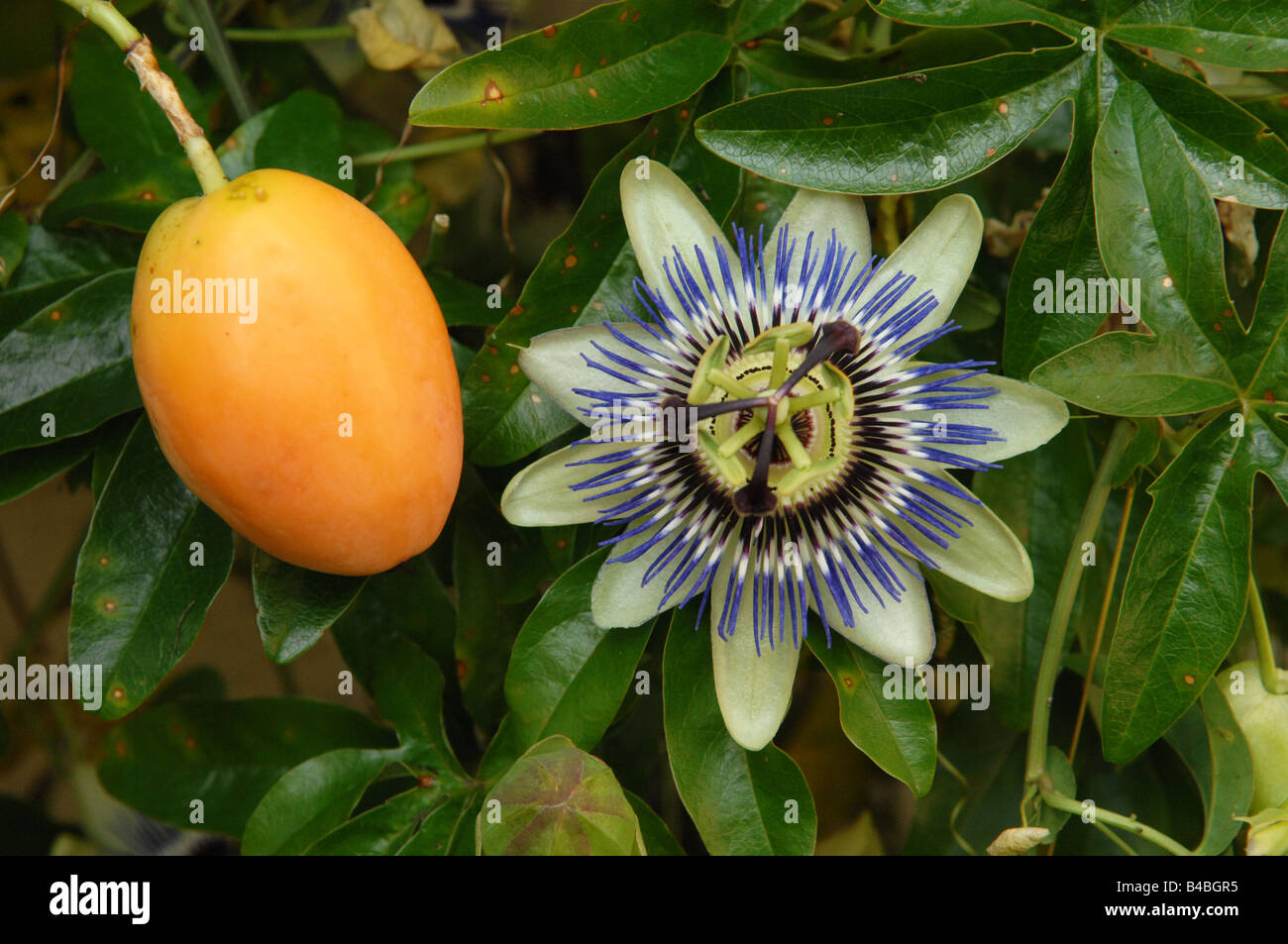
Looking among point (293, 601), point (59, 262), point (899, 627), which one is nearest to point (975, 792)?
point (899, 627)

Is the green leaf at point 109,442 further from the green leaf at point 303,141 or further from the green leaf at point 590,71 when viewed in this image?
the green leaf at point 590,71

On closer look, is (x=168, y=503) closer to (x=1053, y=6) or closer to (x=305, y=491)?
(x=305, y=491)

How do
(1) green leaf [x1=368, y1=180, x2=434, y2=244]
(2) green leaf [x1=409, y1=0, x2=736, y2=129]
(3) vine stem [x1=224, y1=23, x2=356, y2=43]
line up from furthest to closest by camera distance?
(3) vine stem [x1=224, y1=23, x2=356, y2=43] < (1) green leaf [x1=368, y1=180, x2=434, y2=244] < (2) green leaf [x1=409, y1=0, x2=736, y2=129]

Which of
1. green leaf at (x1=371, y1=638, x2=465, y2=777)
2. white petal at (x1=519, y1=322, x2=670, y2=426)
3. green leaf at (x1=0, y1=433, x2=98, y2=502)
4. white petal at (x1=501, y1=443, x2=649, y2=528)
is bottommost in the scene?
green leaf at (x1=371, y1=638, x2=465, y2=777)

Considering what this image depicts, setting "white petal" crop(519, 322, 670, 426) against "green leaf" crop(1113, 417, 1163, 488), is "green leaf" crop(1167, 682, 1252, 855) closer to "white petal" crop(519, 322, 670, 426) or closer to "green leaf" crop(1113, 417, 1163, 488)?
"green leaf" crop(1113, 417, 1163, 488)

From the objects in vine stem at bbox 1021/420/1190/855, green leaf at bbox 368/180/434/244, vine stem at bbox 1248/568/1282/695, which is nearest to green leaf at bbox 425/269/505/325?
green leaf at bbox 368/180/434/244

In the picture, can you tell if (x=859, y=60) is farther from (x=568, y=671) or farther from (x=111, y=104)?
(x=111, y=104)
